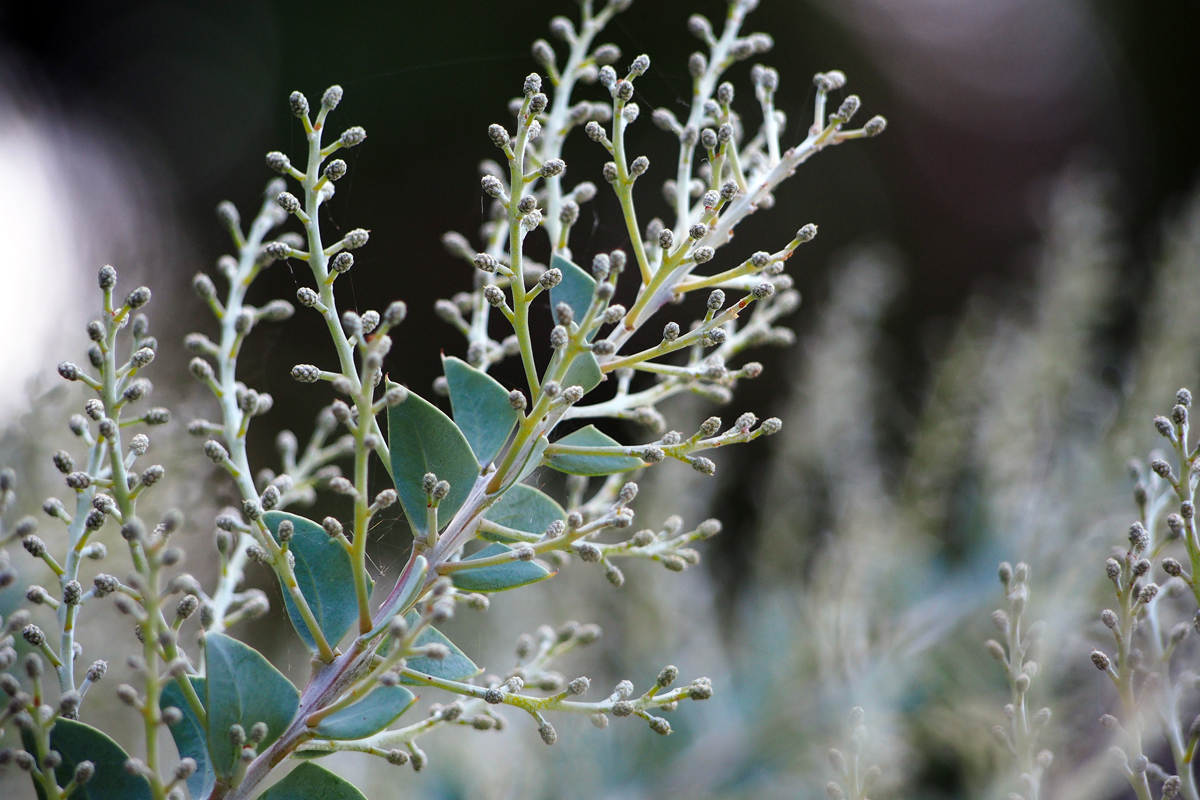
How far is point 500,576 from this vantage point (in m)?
0.26

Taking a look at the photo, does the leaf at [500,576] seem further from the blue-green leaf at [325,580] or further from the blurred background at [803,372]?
A: the blurred background at [803,372]

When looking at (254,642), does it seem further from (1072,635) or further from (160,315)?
(1072,635)

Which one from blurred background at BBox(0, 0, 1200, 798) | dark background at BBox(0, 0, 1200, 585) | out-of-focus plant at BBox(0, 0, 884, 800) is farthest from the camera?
dark background at BBox(0, 0, 1200, 585)

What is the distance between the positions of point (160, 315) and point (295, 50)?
131 cm

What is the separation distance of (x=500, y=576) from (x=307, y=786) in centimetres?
8

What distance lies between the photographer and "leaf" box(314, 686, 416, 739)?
0.25 m

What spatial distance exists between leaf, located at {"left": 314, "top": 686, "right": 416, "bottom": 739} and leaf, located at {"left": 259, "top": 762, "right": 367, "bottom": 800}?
1 cm

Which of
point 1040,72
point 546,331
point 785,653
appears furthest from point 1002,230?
point 546,331

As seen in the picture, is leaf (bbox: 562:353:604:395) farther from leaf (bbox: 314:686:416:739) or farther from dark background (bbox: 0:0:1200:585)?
dark background (bbox: 0:0:1200:585)

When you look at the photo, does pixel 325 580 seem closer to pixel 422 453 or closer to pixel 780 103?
pixel 422 453

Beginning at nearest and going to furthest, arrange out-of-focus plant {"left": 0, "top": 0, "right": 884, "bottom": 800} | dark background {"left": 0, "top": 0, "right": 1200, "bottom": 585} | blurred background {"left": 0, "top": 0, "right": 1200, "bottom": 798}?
out-of-focus plant {"left": 0, "top": 0, "right": 884, "bottom": 800} → blurred background {"left": 0, "top": 0, "right": 1200, "bottom": 798} → dark background {"left": 0, "top": 0, "right": 1200, "bottom": 585}

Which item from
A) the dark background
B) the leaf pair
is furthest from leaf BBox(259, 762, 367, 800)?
the dark background

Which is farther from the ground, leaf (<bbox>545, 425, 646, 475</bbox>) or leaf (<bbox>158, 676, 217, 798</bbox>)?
leaf (<bbox>545, 425, 646, 475</bbox>)

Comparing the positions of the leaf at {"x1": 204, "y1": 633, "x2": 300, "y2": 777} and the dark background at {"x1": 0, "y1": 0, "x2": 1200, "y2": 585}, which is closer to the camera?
the leaf at {"x1": 204, "y1": 633, "x2": 300, "y2": 777}
